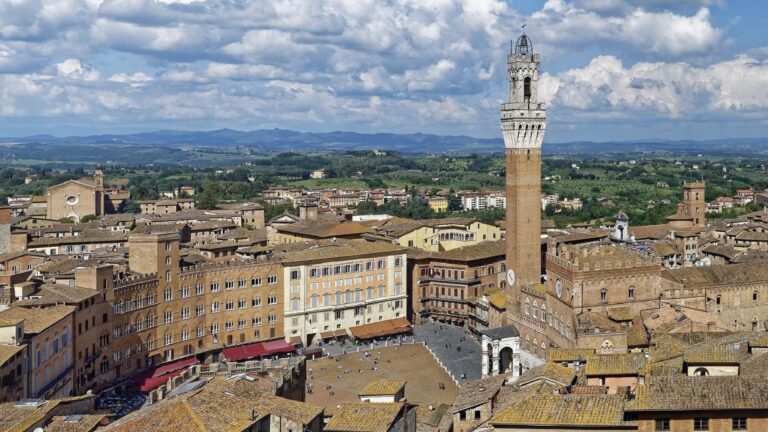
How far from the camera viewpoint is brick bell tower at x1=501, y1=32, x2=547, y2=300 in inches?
2815

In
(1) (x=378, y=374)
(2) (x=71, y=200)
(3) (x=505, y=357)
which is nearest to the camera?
(1) (x=378, y=374)

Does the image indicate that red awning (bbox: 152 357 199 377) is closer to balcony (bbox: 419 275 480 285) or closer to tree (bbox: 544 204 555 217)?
balcony (bbox: 419 275 480 285)

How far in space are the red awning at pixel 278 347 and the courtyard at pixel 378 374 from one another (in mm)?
5768

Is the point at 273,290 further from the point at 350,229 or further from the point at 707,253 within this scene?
the point at 707,253

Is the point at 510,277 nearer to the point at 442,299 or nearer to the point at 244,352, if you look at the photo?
the point at 442,299

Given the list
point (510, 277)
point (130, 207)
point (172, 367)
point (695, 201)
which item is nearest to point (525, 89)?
point (510, 277)

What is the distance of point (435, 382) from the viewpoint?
64.6m

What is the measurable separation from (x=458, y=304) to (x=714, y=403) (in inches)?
2427

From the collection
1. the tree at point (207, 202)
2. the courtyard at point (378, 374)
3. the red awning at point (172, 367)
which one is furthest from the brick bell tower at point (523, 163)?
the tree at point (207, 202)

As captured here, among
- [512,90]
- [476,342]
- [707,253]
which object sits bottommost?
[476,342]

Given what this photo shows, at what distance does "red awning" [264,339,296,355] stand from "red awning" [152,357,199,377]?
6.74m

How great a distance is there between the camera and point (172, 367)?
228ft

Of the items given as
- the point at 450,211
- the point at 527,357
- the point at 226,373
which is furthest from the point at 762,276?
the point at 450,211

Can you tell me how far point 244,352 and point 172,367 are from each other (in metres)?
6.95
